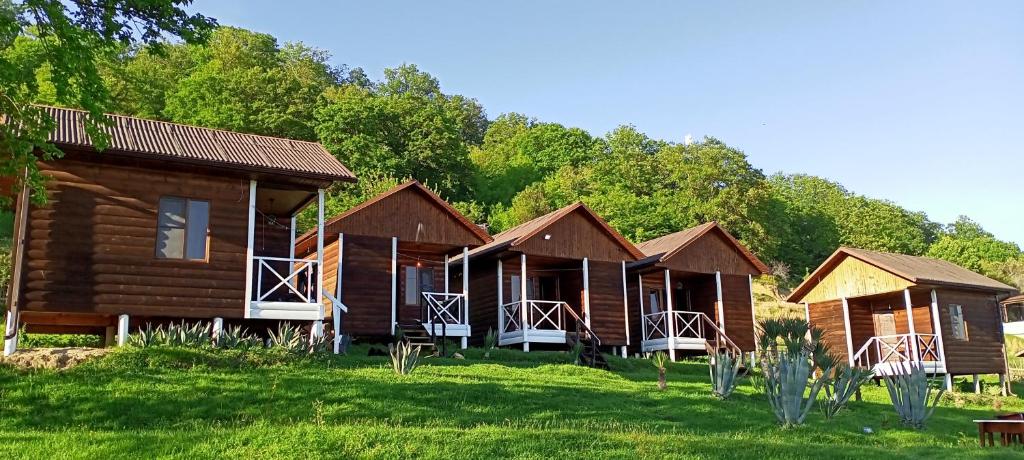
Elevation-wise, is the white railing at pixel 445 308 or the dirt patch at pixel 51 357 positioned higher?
the white railing at pixel 445 308

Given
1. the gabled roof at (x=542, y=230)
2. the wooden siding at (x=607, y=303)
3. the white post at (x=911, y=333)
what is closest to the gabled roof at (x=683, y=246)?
the gabled roof at (x=542, y=230)

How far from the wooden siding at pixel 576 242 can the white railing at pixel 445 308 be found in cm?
289

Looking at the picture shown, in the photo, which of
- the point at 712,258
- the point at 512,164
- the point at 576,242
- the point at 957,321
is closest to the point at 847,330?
the point at 957,321

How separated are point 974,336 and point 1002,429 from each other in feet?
60.4

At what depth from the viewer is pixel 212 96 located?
2120 inches

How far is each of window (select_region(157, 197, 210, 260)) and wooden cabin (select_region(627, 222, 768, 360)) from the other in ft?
53.6

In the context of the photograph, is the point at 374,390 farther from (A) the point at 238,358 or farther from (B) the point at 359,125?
(B) the point at 359,125

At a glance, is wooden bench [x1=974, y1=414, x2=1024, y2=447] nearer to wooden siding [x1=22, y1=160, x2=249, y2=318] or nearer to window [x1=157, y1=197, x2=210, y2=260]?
wooden siding [x1=22, y1=160, x2=249, y2=318]

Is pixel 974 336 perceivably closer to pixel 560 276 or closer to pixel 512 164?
pixel 560 276

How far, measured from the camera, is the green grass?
11.2 metres

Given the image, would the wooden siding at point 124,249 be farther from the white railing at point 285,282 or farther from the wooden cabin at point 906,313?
the wooden cabin at point 906,313

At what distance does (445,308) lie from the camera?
25500 mm

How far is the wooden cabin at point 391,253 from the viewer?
24594 mm

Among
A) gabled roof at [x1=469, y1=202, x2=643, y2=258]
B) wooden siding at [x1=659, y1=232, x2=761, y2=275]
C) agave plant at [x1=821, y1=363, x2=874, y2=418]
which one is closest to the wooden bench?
agave plant at [x1=821, y1=363, x2=874, y2=418]
